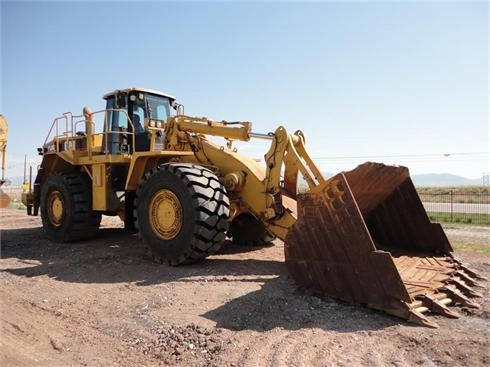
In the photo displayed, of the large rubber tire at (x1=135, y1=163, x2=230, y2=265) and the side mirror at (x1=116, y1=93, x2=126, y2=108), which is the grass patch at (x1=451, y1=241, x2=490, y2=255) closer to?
the large rubber tire at (x1=135, y1=163, x2=230, y2=265)

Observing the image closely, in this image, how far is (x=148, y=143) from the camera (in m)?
8.89

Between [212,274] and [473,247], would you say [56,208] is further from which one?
[473,247]

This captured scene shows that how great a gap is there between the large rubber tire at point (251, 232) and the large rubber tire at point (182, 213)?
2000mm

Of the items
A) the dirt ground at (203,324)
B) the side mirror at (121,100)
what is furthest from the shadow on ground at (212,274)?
the side mirror at (121,100)

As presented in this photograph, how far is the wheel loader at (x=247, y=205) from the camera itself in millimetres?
4609

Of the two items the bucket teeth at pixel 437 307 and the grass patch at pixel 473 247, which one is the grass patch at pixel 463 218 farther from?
the bucket teeth at pixel 437 307

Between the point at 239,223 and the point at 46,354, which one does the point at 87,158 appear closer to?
the point at 239,223

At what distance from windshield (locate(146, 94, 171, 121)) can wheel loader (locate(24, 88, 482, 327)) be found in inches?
0.9

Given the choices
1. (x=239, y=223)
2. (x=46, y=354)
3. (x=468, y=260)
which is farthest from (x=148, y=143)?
(x=468, y=260)

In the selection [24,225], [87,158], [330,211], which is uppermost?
[87,158]

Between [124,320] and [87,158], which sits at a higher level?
[87,158]

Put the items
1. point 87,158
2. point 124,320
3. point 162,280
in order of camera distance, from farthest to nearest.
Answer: point 87,158 < point 162,280 < point 124,320

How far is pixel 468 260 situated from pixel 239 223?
4.13 meters

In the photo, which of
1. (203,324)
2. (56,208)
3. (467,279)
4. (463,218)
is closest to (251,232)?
(467,279)
